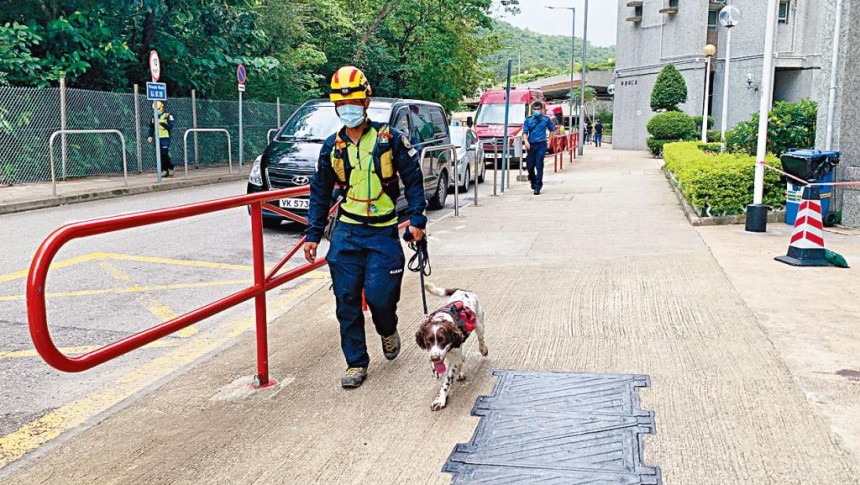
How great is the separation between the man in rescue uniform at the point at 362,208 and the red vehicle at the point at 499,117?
18.7 metres

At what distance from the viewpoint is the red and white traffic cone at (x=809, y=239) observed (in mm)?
7668

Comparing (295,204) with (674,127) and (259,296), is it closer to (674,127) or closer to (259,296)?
(259,296)

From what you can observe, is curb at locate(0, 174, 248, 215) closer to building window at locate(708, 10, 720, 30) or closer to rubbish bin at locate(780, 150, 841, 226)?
rubbish bin at locate(780, 150, 841, 226)

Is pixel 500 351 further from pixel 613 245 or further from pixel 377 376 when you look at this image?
pixel 613 245

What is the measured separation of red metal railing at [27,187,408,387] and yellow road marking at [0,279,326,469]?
77cm

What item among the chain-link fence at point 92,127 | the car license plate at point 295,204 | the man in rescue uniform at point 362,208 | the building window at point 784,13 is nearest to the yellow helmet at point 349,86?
the man in rescue uniform at point 362,208

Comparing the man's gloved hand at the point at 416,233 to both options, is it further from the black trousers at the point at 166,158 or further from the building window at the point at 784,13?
the building window at the point at 784,13

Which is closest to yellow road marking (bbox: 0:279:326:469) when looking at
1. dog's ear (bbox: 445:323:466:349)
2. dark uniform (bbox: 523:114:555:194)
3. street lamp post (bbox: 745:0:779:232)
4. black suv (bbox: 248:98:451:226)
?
dog's ear (bbox: 445:323:466:349)

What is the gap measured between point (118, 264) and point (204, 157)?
48.7 feet

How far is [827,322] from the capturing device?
5656mm

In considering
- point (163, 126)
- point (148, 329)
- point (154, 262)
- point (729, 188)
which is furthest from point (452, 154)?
point (148, 329)

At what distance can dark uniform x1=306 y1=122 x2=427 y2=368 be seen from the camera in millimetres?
4434

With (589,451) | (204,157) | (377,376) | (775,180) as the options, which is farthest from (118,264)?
(204,157)

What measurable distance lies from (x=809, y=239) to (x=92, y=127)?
15679 mm
